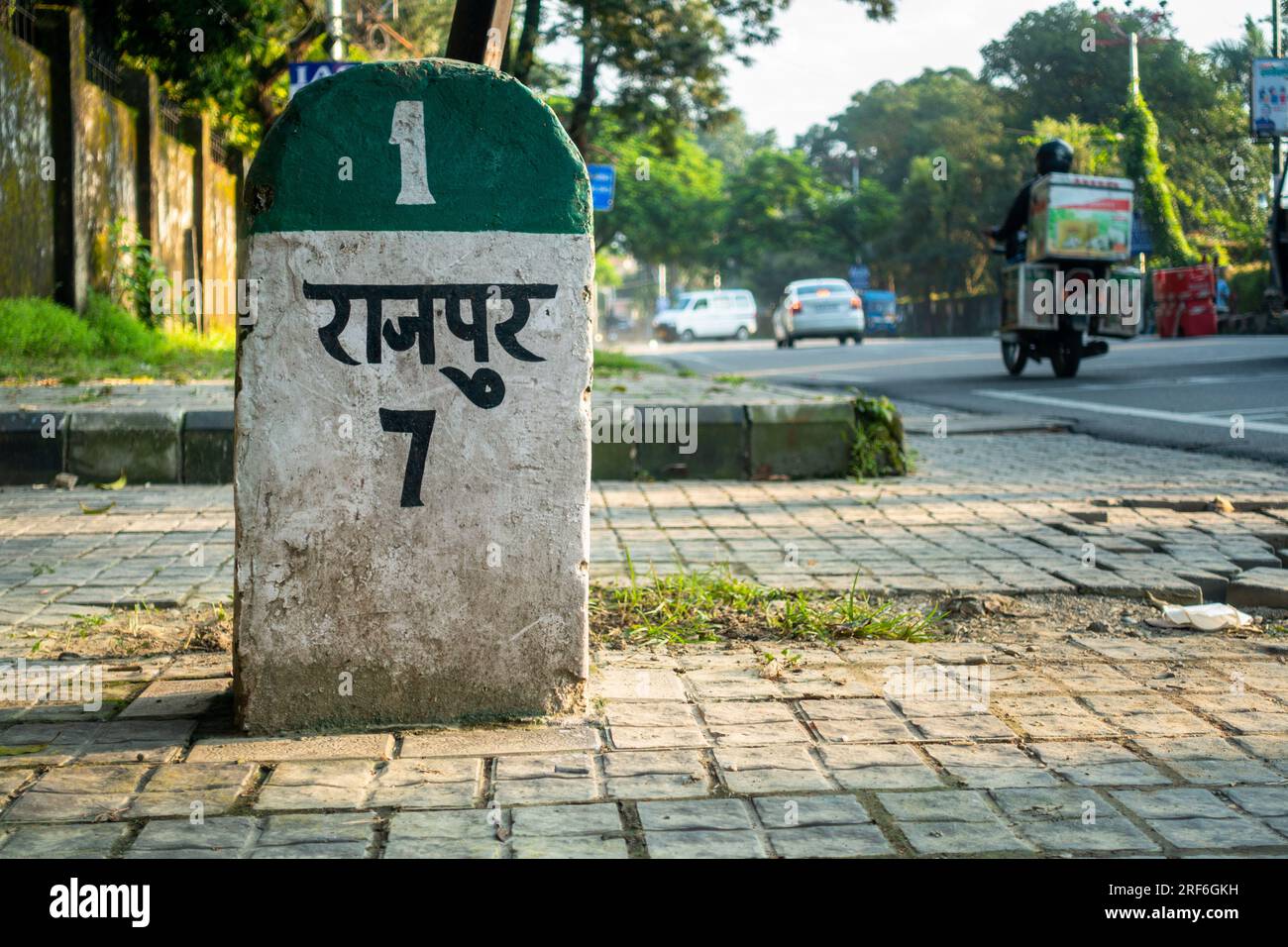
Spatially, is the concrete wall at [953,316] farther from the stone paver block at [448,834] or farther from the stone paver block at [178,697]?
the stone paver block at [448,834]

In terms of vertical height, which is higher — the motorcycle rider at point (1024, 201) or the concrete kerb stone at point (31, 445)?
the motorcycle rider at point (1024, 201)

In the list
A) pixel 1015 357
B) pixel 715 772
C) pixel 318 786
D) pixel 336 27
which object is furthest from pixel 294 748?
pixel 336 27

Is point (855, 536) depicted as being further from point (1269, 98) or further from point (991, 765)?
point (1269, 98)

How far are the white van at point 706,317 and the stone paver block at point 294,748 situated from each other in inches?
1832

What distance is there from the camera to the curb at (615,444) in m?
6.92

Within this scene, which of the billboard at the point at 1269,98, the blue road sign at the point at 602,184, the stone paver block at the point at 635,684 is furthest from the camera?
the billboard at the point at 1269,98

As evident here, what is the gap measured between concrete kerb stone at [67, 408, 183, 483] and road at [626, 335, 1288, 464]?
602cm

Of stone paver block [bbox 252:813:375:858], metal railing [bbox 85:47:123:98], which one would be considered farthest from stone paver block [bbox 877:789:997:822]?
metal railing [bbox 85:47:123:98]

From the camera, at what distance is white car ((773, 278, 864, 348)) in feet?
98.5

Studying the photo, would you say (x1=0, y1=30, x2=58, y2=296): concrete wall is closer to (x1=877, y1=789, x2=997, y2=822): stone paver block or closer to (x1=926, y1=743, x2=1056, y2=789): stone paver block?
(x1=926, y1=743, x2=1056, y2=789): stone paver block

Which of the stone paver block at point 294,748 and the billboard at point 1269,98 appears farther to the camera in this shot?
the billboard at point 1269,98

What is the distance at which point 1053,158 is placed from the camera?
13961 millimetres

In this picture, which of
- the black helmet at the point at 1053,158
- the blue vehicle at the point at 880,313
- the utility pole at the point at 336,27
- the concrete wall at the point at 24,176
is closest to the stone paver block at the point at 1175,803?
the concrete wall at the point at 24,176

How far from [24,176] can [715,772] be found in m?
11.0
